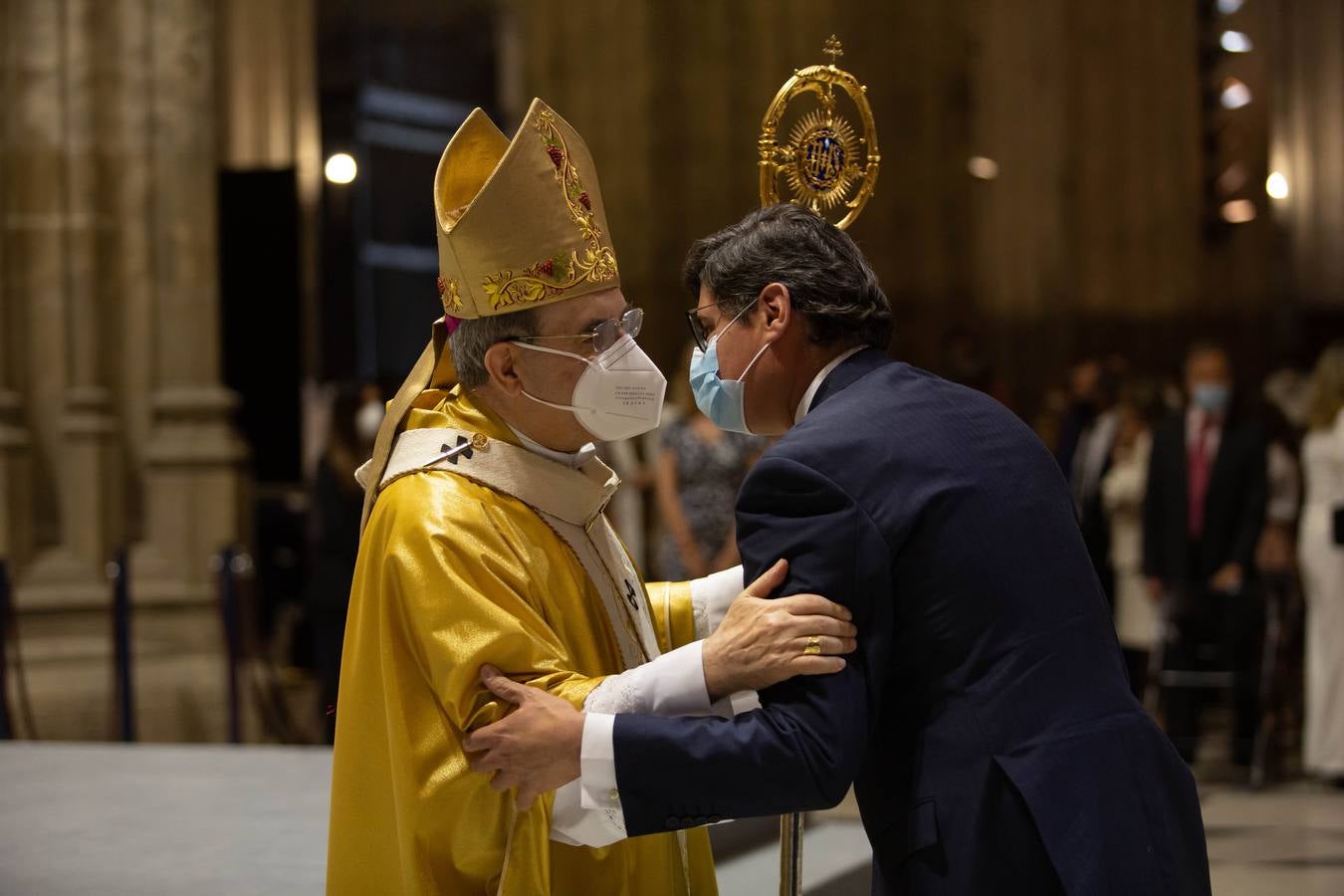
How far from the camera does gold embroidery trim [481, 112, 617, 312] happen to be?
2199 mm

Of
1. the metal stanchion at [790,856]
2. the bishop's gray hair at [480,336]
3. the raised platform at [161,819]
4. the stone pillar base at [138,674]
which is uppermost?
the bishop's gray hair at [480,336]

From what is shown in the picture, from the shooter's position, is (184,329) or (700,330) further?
(184,329)

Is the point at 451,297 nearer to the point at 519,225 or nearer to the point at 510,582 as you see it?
the point at 519,225

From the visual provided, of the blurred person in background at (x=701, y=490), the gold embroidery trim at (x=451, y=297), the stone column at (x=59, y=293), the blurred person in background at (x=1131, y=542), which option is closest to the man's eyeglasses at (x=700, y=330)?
the gold embroidery trim at (x=451, y=297)

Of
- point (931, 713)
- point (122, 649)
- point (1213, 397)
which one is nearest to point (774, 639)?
point (931, 713)

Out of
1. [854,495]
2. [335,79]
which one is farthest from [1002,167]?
[854,495]

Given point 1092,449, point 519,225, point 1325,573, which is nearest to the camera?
point 519,225

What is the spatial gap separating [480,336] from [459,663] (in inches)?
20.7

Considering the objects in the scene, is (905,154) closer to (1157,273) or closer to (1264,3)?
(1157,273)

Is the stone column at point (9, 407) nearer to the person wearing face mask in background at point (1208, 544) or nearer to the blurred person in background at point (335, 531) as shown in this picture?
the blurred person in background at point (335, 531)

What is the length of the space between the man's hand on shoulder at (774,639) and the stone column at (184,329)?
217 inches

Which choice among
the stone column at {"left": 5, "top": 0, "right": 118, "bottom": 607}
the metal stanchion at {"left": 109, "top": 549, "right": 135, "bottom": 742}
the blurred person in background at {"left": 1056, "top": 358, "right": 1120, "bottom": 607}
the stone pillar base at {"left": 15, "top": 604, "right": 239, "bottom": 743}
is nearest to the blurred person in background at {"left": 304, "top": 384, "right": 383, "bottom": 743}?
the metal stanchion at {"left": 109, "top": 549, "right": 135, "bottom": 742}

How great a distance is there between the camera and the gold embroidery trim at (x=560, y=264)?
7.22 ft

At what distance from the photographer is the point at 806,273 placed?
2076 mm
